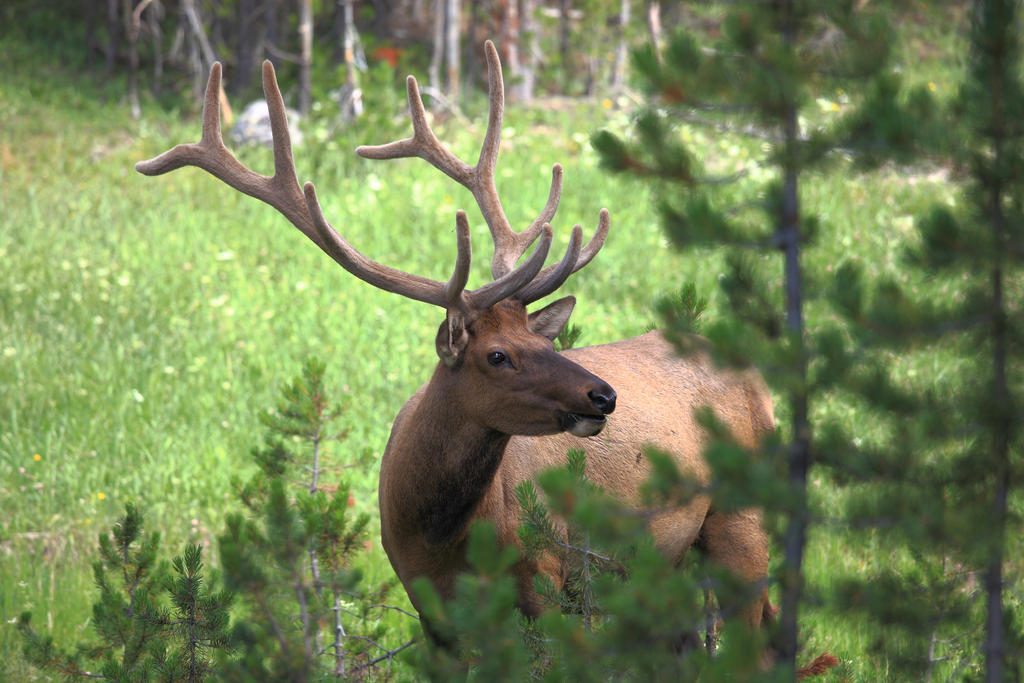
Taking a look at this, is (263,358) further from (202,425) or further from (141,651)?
(141,651)

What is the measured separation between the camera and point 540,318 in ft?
14.0

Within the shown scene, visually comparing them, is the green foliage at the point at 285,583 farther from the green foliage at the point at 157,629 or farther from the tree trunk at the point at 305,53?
the tree trunk at the point at 305,53

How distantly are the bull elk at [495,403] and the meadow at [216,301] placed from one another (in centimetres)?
62

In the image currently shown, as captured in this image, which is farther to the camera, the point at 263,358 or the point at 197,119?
the point at 197,119

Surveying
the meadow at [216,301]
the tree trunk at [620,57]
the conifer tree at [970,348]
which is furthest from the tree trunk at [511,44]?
the conifer tree at [970,348]

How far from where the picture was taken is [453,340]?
12.8 feet

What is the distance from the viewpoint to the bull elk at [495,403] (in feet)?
12.3

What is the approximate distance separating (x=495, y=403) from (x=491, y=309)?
0.41 meters

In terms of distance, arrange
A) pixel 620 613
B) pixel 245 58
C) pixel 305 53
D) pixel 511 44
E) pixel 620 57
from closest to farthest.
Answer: pixel 620 613 → pixel 305 53 → pixel 511 44 → pixel 245 58 → pixel 620 57

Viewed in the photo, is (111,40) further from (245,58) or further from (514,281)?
(514,281)

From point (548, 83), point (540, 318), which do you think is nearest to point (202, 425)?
point (540, 318)

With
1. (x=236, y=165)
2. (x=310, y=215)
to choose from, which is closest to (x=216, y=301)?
(x=236, y=165)

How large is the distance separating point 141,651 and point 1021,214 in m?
2.91

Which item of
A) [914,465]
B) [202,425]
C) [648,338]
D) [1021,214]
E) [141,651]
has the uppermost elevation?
[1021,214]
